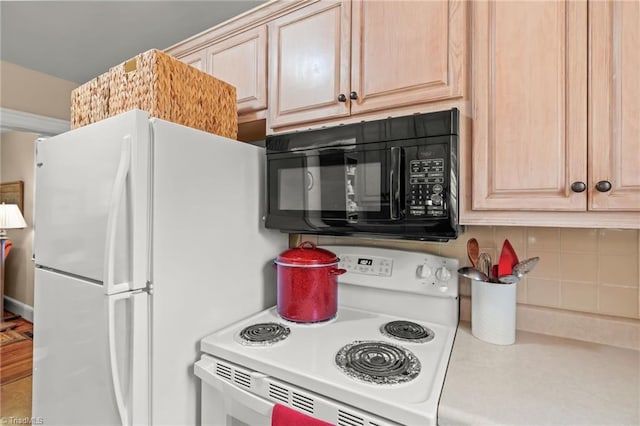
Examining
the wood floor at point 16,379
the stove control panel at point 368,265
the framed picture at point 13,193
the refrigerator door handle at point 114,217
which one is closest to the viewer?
the refrigerator door handle at point 114,217

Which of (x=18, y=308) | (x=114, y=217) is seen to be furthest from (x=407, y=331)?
(x=18, y=308)

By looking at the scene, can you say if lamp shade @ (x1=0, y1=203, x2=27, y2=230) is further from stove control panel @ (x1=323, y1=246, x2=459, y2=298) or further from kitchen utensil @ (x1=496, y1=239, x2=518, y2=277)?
kitchen utensil @ (x1=496, y1=239, x2=518, y2=277)

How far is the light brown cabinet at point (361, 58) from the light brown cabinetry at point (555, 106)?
0.09 meters

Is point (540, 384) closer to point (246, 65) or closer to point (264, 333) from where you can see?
point (264, 333)

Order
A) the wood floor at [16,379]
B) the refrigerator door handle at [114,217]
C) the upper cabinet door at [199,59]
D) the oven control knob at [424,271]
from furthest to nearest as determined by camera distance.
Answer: the wood floor at [16,379]
the upper cabinet door at [199,59]
the oven control knob at [424,271]
the refrigerator door handle at [114,217]

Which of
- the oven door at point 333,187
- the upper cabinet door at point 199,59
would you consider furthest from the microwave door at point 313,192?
the upper cabinet door at point 199,59

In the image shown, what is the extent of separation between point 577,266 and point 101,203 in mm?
1665

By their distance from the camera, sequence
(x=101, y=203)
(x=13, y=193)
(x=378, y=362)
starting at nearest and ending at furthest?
(x=378, y=362), (x=101, y=203), (x=13, y=193)

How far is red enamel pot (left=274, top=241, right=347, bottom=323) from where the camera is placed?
3.96ft

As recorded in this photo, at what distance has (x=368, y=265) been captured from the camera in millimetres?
1373

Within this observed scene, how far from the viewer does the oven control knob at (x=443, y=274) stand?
1199 millimetres

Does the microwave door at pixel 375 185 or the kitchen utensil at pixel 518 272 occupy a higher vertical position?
the microwave door at pixel 375 185

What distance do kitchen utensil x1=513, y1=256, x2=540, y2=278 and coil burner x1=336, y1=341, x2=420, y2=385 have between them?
0.46 metres

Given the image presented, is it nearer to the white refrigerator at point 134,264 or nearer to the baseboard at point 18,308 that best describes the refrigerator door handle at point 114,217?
the white refrigerator at point 134,264
